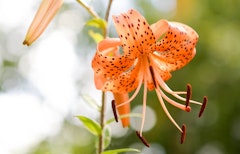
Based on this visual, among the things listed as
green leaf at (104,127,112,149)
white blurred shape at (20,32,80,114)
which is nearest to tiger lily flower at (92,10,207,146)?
green leaf at (104,127,112,149)

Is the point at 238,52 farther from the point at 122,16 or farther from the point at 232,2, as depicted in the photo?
the point at 122,16

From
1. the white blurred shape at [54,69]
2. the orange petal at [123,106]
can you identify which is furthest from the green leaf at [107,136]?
the white blurred shape at [54,69]

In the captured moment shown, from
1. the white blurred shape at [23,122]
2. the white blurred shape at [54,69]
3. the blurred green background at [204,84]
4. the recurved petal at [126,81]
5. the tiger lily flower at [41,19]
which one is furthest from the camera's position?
the white blurred shape at [54,69]

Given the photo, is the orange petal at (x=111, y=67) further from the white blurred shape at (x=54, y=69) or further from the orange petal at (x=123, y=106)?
the white blurred shape at (x=54, y=69)

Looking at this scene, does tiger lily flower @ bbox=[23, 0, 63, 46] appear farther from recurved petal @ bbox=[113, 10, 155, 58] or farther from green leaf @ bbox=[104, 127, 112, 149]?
green leaf @ bbox=[104, 127, 112, 149]

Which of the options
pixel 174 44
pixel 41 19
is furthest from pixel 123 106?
pixel 41 19

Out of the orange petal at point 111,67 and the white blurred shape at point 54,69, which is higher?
the orange petal at point 111,67

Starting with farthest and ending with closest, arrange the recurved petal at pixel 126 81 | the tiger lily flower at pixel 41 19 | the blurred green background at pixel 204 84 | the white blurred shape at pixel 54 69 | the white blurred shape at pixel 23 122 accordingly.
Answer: the white blurred shape at pixel 54 69, the white blurred shape at pixel 23 122, the blurred green background at pixel 204 84, the recurved petal at pixel 126 81, the tiger lily flower at pixel 41 19

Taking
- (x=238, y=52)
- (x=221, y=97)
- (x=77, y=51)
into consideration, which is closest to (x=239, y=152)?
(x=221, y=97)
